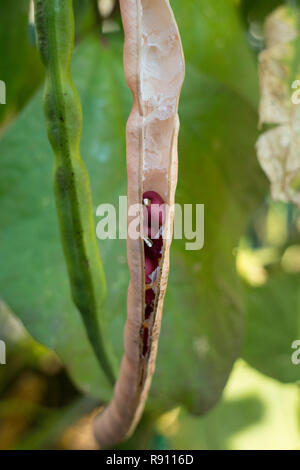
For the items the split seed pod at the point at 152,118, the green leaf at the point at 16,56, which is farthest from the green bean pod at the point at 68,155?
the green leaf at the point at 16,56

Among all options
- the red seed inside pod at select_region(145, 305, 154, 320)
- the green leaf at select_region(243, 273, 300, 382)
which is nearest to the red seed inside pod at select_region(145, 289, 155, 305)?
the red seed inside pod at select_region(145, 305, 154, 320)

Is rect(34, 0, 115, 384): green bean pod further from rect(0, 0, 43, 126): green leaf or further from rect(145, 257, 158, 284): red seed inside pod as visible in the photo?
rect(0, 0, 43, 126): green leaf

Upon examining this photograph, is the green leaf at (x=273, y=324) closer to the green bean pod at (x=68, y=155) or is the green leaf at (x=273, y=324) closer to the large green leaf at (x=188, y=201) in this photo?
the large green leaf at (x=188, y=201)

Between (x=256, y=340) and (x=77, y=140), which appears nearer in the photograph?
(x=77, y=140)

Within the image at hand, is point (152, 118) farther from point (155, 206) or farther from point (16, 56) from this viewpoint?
point (16, 56)

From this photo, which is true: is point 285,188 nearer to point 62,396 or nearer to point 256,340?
point 256,340
